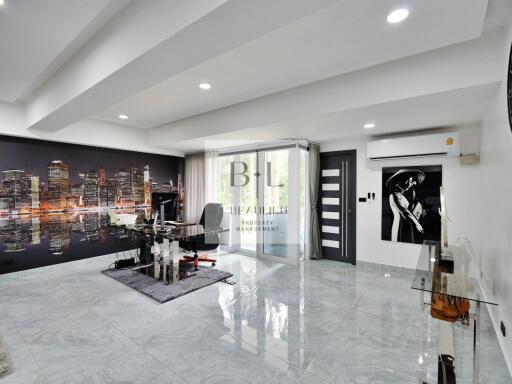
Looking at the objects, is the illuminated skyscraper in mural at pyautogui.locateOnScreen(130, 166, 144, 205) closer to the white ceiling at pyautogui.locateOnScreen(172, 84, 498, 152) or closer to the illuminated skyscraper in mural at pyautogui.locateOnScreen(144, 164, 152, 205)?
the illuminated skyscraper in mural at pyautogui.locateOnScreen(144, 164, 152, 205)

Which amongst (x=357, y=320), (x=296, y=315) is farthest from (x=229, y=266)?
(x=357, y=320)

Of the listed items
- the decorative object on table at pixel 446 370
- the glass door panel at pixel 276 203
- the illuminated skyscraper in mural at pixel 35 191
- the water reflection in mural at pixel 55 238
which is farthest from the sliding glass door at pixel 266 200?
the illuminated skyscraper in mural at pixel 35 191

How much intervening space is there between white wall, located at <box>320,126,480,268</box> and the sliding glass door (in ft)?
2.95

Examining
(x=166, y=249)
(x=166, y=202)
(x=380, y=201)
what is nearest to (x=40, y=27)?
(x=166, y=202)

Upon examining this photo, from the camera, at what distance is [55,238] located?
4430 mm

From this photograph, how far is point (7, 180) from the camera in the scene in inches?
152

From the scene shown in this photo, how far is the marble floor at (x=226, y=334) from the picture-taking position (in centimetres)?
186

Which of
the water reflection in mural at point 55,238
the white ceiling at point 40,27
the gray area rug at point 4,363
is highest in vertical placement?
the white ceiling at point 40,27

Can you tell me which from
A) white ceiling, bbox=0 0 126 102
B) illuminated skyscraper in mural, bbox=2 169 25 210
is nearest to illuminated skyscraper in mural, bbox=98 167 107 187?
illuminated skyscraper in mural, bbox=2 169 25 210

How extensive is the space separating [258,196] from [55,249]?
12.7ft

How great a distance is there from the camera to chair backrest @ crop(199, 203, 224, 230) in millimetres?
4398

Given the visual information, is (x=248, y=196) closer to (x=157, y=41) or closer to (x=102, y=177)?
(x=102, y=177)

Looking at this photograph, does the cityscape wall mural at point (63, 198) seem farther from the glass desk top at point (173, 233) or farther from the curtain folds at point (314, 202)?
the curtain folds at point (314, 202)

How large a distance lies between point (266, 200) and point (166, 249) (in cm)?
212
